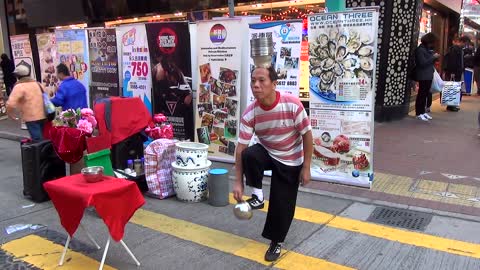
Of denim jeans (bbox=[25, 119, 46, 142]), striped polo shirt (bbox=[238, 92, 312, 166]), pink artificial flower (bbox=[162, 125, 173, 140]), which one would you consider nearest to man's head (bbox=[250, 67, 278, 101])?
striped polo shirt (bbox=[238, 92, 312, 166])

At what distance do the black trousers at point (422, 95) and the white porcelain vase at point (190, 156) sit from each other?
23.1ft

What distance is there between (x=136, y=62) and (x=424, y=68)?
632cm

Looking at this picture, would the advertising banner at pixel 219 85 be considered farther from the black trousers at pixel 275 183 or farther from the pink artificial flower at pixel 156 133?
the black trousers at pixel 275 183

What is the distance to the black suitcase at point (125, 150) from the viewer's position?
6.09 meters

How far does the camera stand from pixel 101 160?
5566mm

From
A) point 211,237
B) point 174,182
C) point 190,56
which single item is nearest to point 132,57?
point 190,56

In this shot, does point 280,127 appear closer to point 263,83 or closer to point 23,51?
point 263,83

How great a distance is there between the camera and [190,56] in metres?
7.53

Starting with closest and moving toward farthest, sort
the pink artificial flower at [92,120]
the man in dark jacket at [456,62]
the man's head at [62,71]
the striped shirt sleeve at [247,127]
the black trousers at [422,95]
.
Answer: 1. the striped shirt sleeve at [247,127]
2. the pink artificial flower at [92,120]
3. the man's head at [62,71]
4. the black trousers at [422,95]
5. the man in dark jacket at [456,62]

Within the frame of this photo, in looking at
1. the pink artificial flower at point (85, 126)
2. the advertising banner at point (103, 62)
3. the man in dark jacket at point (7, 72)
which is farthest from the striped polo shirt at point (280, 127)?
the man in dark jacket at point (7, 72)

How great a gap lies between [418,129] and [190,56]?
513cm

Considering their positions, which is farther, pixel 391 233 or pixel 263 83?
pixel 391 233

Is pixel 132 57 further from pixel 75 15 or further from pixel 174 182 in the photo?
pixel 75 15

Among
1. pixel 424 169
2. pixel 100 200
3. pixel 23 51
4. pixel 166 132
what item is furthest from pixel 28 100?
pixel 424 169
